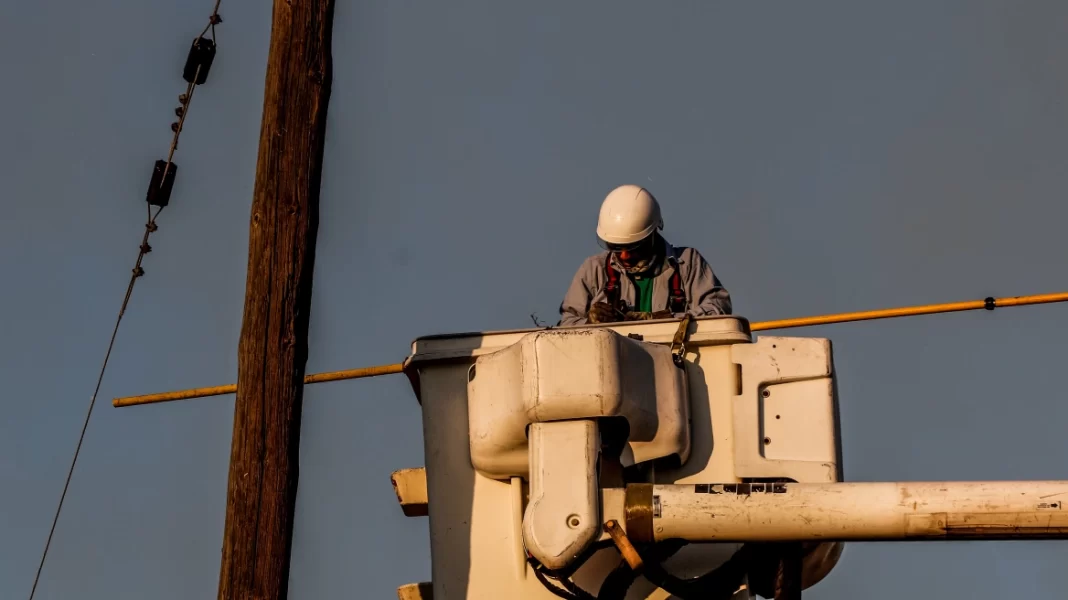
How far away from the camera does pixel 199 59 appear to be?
1070 cm

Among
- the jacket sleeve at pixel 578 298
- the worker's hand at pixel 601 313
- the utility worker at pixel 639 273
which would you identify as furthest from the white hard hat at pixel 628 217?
the worker's hand at pixel 601 313

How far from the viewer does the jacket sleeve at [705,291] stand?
10461 mm

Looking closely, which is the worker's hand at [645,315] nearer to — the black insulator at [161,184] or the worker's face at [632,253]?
the worker's face at [632,253]

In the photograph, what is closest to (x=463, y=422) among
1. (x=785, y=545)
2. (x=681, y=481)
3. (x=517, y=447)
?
(x=517, y=447)

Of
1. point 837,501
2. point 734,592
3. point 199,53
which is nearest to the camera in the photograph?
point 837,501

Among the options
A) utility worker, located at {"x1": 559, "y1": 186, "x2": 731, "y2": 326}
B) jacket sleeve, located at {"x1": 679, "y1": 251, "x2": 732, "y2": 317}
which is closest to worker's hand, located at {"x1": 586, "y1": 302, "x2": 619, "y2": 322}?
utility worker, located at {"x1": 559, "y1": 186, "x2": 731, "y2": 326}

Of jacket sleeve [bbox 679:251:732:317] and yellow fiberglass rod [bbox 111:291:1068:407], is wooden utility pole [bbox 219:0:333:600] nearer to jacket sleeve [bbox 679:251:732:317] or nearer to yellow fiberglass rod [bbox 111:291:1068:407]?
jacket sleeve [bbox 679:251:732:317]

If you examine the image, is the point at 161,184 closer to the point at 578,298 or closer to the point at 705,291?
the point at 578,298

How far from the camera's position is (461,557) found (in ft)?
28.5

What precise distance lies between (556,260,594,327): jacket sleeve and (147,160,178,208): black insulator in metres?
2.26

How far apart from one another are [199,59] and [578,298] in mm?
2470

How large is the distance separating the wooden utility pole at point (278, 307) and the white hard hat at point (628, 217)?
2584mm

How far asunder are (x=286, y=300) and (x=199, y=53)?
2.82 meters

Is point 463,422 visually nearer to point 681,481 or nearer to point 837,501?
point 681,481
